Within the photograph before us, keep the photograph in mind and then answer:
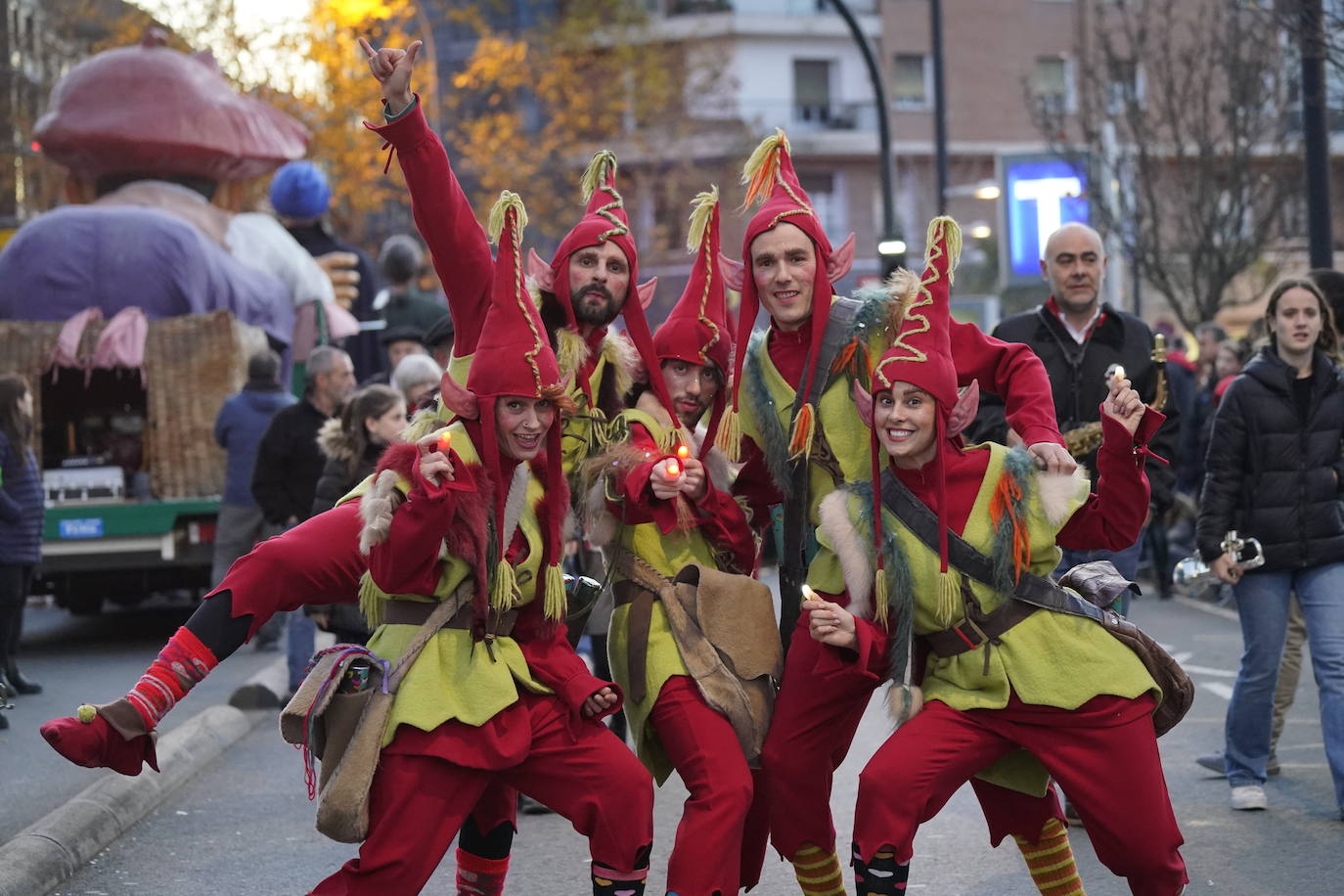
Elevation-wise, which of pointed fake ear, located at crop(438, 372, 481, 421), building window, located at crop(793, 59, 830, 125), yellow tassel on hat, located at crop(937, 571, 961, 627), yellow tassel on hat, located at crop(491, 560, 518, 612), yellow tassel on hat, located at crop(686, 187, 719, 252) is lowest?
yellow tassel on hat, located at crop(937, 571, 961, 627)

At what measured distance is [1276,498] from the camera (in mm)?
6965

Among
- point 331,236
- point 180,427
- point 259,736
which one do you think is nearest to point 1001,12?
point 331,236

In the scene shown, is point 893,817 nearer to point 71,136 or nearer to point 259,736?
point 259,736

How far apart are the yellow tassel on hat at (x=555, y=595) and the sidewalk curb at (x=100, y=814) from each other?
220cm

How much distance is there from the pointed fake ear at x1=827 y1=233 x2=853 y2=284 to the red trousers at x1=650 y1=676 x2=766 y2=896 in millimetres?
1301

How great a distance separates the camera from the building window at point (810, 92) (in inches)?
1891

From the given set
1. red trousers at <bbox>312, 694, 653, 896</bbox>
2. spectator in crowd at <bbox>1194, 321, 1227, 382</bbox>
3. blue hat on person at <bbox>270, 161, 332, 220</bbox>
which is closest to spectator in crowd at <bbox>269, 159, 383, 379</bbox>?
blue hat on person at <bbox>270, 161, 332, 220</bbox>

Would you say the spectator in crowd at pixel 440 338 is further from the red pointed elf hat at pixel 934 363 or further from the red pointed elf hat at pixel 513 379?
the red pointed elf hat at pixel 934 363

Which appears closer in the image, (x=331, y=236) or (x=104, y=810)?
(x=104, y=810)

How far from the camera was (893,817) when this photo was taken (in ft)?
14.7

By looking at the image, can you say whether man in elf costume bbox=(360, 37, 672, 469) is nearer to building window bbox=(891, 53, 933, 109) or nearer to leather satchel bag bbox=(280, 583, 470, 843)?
leather satchel bag bbox=(280, 583, 470, 843)

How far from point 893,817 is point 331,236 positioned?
13.3m

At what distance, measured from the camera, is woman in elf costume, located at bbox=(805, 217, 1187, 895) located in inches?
178

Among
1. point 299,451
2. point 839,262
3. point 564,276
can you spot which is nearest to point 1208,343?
point 299,451
